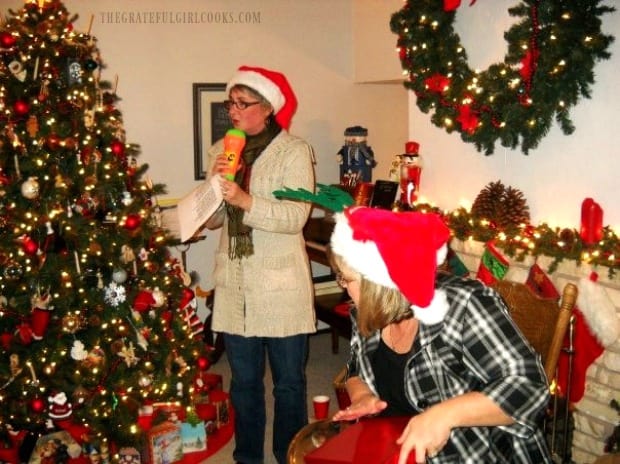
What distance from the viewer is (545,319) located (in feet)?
6.31

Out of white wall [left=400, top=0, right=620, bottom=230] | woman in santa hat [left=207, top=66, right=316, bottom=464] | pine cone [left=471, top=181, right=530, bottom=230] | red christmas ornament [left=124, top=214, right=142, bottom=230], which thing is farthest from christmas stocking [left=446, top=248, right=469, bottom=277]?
red christmas ornament [left=124, top=214, right=142, bottom=230]

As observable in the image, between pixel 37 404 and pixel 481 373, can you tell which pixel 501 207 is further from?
pixel 37 404

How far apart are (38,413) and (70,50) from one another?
1494 millimetres

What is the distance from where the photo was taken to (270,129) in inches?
99.1

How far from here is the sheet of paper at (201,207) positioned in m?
2.26

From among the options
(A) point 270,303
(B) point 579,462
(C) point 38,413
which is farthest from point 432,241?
(C) point 38,413

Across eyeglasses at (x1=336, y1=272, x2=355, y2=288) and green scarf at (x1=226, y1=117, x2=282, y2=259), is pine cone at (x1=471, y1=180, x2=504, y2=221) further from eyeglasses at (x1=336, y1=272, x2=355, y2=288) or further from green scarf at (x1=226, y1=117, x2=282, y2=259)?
eyeglasses at (x1=336, y1=272, x2=355, y2=288)

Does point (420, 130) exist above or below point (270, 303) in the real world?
above

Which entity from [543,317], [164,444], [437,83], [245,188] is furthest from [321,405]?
[437,83]

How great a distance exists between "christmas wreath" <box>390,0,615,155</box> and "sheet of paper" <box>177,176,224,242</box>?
4.05 ft

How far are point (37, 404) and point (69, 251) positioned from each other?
63 cm

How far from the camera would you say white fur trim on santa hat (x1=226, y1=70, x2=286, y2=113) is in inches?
96.6

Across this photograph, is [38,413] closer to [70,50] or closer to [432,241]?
[70,50]

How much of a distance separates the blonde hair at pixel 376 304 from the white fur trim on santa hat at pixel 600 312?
125cm
